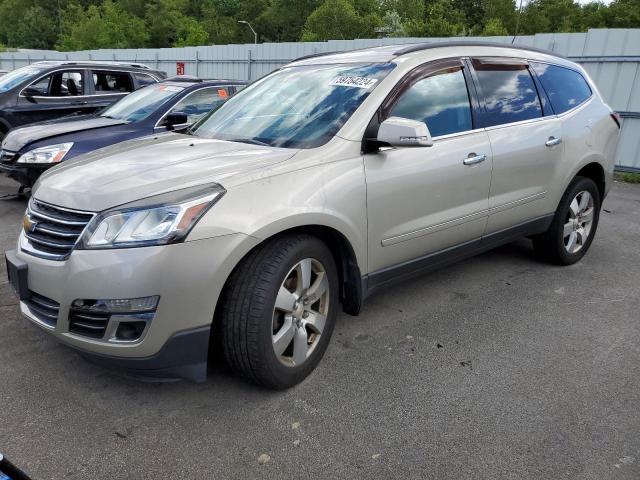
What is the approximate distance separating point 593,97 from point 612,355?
257cm

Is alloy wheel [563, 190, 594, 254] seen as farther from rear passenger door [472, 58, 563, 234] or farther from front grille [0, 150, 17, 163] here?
front grille [0, 150, 17, 163]

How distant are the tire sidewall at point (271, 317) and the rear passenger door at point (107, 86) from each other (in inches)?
300

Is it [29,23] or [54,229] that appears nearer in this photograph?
[54,229]

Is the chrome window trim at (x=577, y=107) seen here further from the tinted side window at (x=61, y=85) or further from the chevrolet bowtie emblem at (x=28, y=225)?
the tinted side window at (x=61, y=85)

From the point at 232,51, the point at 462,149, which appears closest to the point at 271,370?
the point at 462,149

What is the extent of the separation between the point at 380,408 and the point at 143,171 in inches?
66.1

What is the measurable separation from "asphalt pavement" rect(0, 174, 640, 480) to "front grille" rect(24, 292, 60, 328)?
1.51 feet

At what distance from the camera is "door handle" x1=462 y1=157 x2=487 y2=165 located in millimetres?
3455

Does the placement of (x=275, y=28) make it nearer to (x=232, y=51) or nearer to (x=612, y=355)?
(x=232, y=51)

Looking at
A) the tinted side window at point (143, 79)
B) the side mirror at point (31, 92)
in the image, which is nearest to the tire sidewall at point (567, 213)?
the tinted side window at point (143, 79)

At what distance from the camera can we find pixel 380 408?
8.61 feet

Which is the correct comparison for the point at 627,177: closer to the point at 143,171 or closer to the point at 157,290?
the point at 143,171

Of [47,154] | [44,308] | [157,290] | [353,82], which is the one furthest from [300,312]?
[47,154]

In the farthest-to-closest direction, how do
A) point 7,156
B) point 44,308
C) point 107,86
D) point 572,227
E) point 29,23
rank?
point 29,23 → point 107,86 → point 7,156 → point 572,227 → point 44,308
